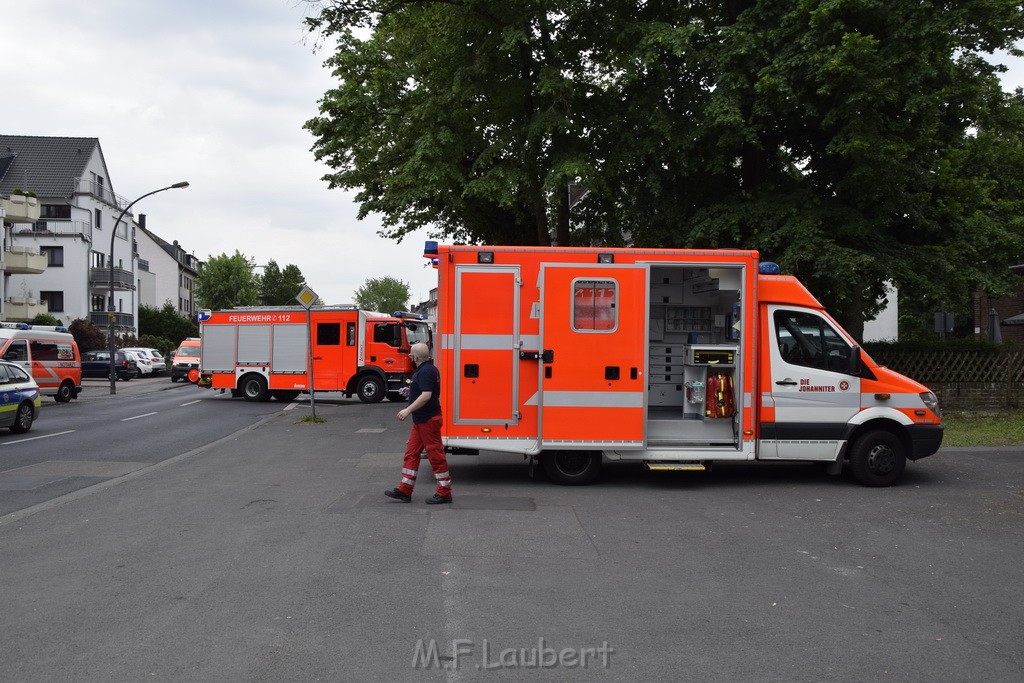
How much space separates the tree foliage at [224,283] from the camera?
3219 inches

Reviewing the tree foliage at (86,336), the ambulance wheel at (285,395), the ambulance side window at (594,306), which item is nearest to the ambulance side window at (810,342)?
the ambulance side window at (594,306)

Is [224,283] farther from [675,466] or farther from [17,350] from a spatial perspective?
[675,466]

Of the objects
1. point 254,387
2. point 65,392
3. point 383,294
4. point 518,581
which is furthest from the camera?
point 383,294

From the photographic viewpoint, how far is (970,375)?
1917 centimetres

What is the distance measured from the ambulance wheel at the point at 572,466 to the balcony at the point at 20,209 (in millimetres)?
44710

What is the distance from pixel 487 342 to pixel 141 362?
1639 inches

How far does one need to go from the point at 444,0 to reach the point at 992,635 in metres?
15.5

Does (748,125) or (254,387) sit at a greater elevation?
(748,125)

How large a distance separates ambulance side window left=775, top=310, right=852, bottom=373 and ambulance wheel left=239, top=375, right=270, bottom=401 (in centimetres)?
2024

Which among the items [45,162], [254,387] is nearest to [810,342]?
[254,387]

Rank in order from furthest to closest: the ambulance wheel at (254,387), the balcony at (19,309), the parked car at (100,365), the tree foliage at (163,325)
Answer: the tree foliage at (163,325), the balcony at (19,309), the parked car at (100,365), the ambulance wheel at (254,387)

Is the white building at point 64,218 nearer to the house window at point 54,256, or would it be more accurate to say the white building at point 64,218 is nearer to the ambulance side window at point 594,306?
the house window at point 54,256

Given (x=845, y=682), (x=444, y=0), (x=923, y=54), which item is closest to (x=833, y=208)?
(x=923, y=54)

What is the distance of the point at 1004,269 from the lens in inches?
695
